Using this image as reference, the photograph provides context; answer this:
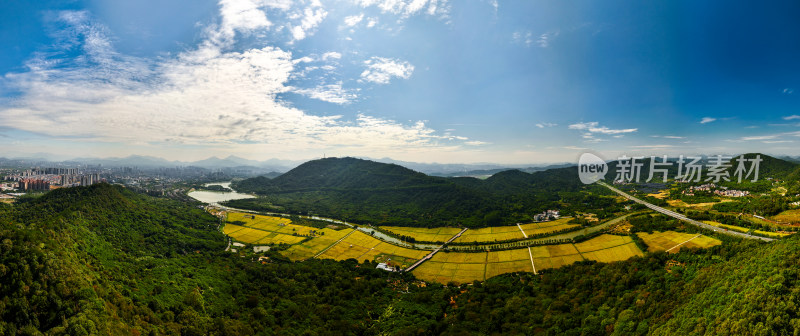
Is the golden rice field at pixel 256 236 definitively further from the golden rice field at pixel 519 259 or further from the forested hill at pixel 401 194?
the golden rice field at pixel 519 259

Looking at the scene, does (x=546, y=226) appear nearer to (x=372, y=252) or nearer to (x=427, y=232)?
(x=427, y=232)

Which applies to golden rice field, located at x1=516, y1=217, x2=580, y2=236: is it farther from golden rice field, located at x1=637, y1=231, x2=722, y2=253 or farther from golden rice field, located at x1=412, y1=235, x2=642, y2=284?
golden rice field, located at x1=637, y1=231, x2=722, y2=253

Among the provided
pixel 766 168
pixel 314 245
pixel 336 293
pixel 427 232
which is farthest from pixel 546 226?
pixel 766 168

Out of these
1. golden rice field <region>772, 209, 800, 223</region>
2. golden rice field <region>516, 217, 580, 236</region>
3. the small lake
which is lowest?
the small lake

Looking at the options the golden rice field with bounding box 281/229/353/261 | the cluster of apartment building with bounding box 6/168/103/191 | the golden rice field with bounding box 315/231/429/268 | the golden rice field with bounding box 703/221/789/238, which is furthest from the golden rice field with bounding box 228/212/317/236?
the golden rice field with bounding box 703/221/789/238

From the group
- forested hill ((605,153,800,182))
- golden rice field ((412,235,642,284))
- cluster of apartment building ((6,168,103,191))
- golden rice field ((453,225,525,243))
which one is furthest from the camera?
cluster of apartment building ((6,168,103,191))

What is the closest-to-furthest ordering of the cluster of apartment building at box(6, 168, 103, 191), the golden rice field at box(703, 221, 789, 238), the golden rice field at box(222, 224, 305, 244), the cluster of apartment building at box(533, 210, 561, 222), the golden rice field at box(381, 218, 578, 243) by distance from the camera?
the golden rice field at box(703, 221, 789, 238)
the golden rice field at box(381, 218, 578, 243)
the golden rice field at box(222, 224, 305, 244)
the cluster of apartment building at box(533, 210, 561, 222)
the cluster of apartment building at box(6, 168, 103, 191)

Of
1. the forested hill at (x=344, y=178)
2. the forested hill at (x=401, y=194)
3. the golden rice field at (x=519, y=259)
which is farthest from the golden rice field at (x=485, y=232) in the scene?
the forested hill at (x=344, y=178)

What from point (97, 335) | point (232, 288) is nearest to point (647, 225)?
point (232, 288)
